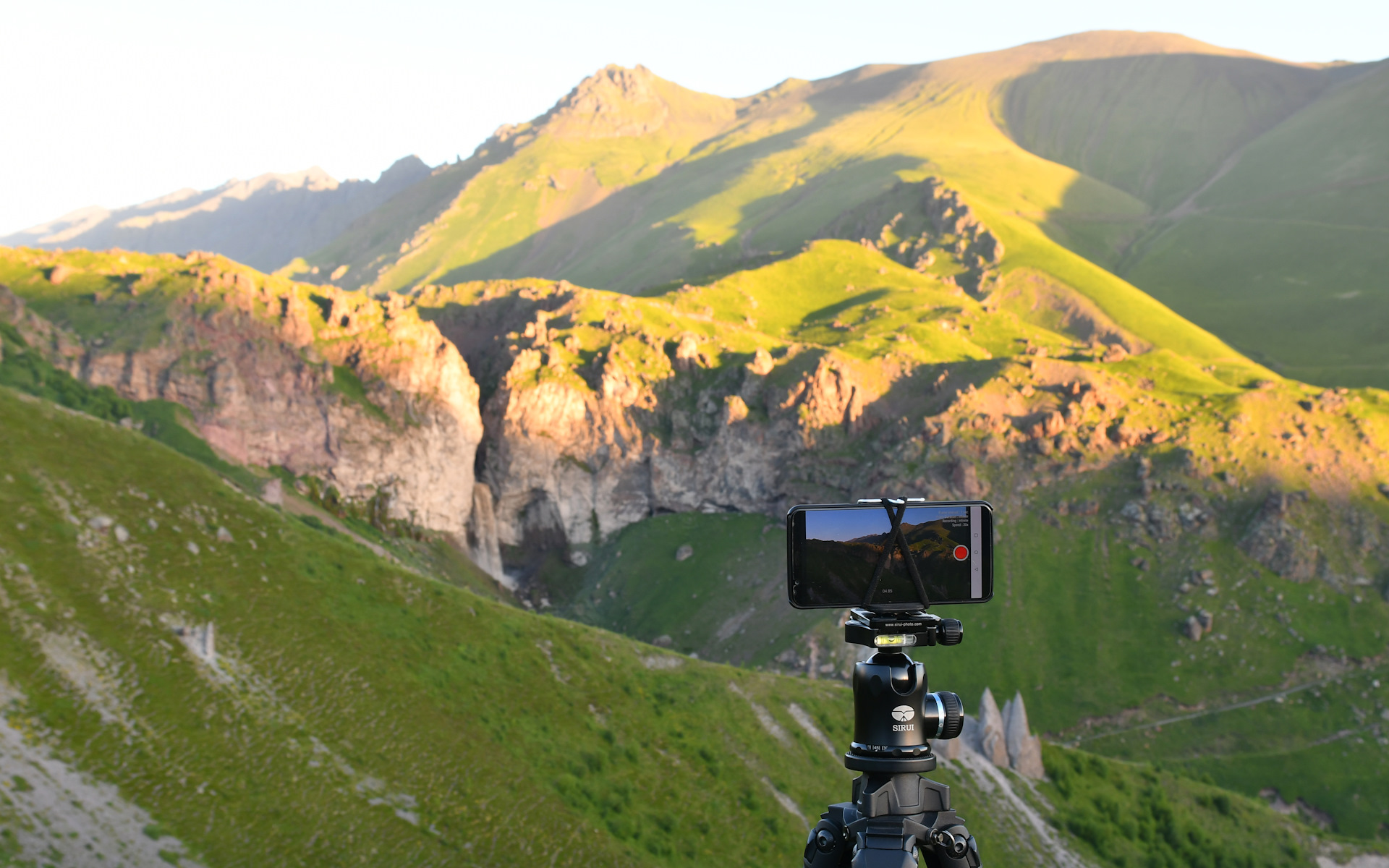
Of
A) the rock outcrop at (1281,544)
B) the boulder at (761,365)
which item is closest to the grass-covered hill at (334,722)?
the rock outcrop at (1281,544)

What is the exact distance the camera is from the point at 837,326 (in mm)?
149250

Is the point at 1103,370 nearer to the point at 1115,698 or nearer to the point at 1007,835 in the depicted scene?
the point at 1115,698

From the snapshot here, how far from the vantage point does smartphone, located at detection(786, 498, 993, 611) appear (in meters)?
7.20

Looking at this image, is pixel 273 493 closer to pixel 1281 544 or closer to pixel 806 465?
pixel 806 465

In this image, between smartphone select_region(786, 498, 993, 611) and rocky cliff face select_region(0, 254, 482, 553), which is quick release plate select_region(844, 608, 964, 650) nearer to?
smartphone select_region(786, 498, 993, 611)

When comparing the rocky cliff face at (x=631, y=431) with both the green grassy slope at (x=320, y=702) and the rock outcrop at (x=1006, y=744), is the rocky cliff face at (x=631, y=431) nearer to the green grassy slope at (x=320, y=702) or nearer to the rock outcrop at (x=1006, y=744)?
the rock outcrop at (x=1006, y=744)

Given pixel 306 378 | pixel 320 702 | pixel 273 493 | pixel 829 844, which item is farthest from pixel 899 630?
pixel 306 378

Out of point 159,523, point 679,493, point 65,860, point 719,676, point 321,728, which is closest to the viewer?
point 65,860

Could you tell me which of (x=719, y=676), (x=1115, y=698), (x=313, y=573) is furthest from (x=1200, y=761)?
(x=313, y=573)

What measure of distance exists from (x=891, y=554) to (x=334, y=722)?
1192 inches

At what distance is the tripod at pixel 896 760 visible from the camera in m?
7.17

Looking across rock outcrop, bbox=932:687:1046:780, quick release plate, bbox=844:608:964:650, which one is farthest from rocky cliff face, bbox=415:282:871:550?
quick release plate, bbox=844:608:964:650

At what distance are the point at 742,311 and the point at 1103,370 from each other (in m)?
59.3

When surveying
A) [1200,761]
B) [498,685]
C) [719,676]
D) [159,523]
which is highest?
[159,523]
